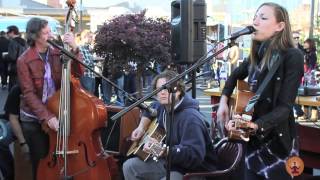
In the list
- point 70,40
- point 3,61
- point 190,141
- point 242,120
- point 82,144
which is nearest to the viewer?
point 242,120

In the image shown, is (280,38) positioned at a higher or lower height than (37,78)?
higher

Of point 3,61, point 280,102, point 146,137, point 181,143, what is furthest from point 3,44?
point 280,102

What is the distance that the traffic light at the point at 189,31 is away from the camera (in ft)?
17.2

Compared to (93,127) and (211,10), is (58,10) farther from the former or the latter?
(93,127)

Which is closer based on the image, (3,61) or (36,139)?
(36,139)

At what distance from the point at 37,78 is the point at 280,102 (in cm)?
214

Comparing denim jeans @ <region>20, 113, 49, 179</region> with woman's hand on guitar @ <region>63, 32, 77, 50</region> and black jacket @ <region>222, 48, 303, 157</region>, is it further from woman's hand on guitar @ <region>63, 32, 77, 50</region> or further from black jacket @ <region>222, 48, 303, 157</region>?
black jacket @ <region>222, 48, 303, 157</region>

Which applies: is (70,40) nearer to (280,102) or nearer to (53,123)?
(53,123)

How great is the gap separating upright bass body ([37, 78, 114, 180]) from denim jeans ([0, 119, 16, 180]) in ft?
2.25

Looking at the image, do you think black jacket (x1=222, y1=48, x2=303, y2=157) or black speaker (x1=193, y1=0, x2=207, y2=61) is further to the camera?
black speaker (x1=193, y1=0, x2=207, y2=61)

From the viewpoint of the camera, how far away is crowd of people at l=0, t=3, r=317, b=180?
2719 mm

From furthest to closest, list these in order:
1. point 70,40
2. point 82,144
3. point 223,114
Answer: point 70,40 < point 82,144 < point 223,114

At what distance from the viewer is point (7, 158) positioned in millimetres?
4730

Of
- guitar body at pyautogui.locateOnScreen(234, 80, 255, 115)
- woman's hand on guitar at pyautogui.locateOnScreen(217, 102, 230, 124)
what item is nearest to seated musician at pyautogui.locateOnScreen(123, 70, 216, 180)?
woman's hand on guitar at pyautogui.locateOnScreen(217, 102, 230, 124)
